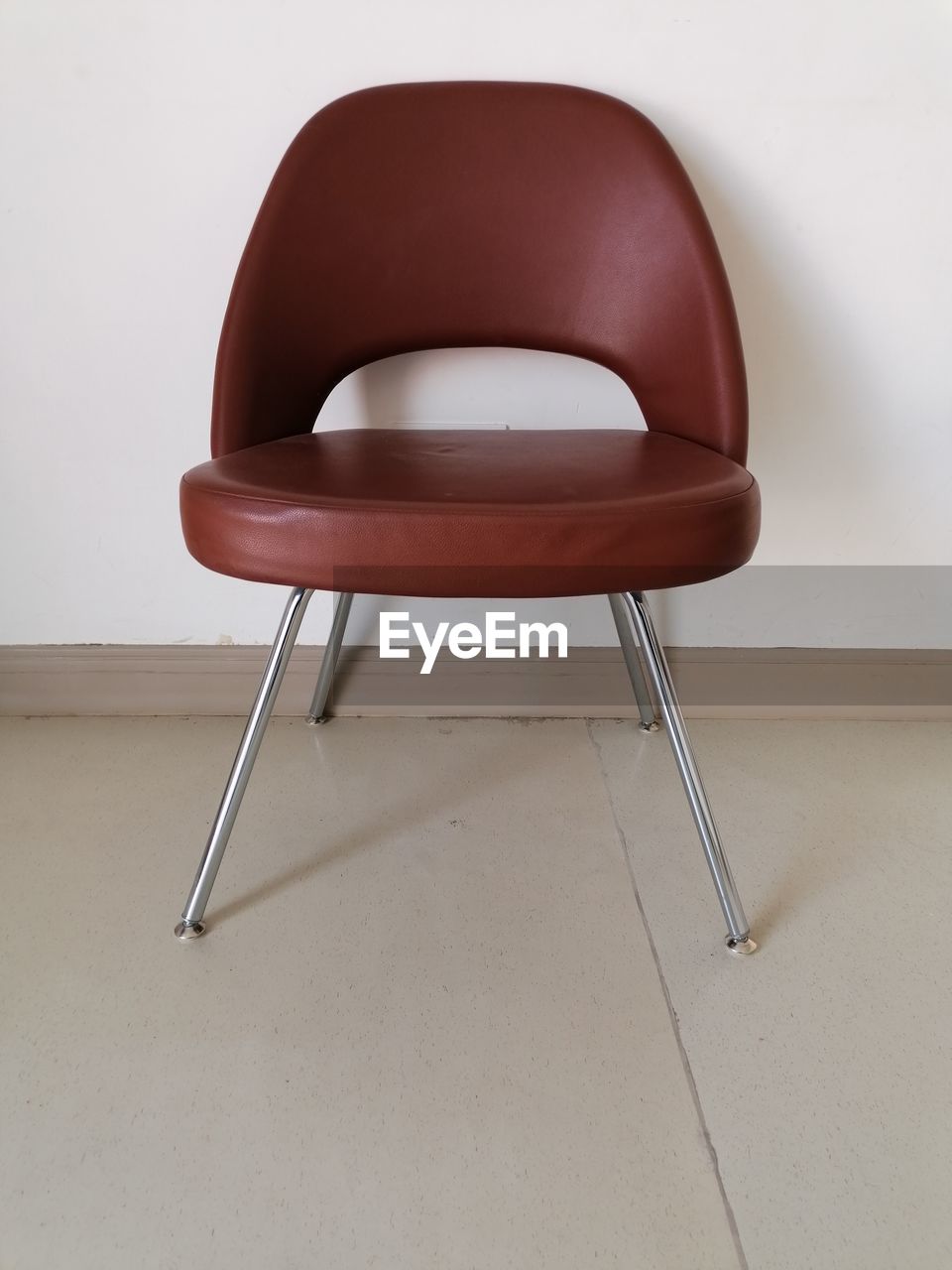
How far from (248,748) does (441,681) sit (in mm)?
457

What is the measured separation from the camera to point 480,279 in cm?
95

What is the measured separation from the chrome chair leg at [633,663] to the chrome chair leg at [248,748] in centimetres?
42

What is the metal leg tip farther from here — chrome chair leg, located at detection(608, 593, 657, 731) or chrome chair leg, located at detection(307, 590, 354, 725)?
chrome chair leg, located at detection(608, 593, 657, 731)

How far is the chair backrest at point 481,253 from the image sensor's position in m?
0.87

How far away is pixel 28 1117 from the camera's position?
661 millimetres

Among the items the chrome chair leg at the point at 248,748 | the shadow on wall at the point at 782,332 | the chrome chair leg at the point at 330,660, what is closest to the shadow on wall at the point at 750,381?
the shadow on wall at the point at 782,332

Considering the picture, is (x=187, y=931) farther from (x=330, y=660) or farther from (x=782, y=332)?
(x=782, y=332)

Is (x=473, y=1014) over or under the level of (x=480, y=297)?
under

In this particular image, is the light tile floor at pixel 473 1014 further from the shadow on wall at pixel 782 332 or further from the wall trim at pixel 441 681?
the shadow on wall at pixel 782 332

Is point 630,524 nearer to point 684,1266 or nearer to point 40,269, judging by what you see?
point 684,1266

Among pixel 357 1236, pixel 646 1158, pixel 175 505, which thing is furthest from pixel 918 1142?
pixel 175 505

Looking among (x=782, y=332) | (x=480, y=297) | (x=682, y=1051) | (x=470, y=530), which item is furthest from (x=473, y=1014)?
(x=782, y=332)

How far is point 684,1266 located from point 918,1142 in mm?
213

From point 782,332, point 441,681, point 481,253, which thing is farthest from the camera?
point 441,681
